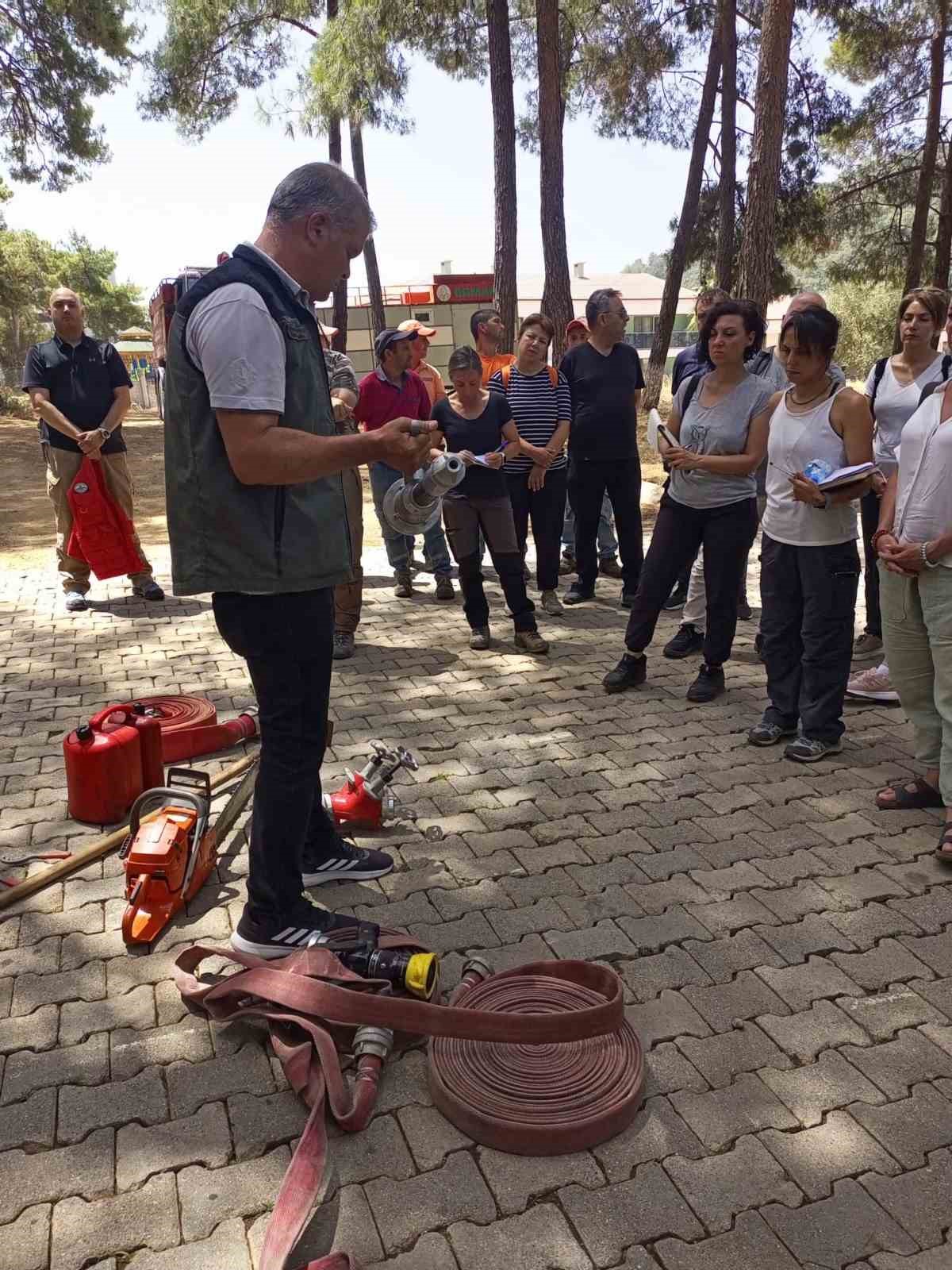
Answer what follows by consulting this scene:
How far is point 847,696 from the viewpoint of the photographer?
5086 millimetres

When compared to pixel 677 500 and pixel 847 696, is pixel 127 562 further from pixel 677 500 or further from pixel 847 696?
pixel 847 696

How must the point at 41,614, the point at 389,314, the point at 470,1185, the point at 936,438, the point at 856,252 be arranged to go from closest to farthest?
the point at 470,1185 < the point at 936,438 < the point at 41,614 < the point at 856,252 < the point at 389,314

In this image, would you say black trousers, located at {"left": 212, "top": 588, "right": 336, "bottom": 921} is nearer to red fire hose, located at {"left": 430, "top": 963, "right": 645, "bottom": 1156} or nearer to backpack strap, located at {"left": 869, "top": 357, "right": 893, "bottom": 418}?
red fire hose, located at {"left": 430, "top": 963, "right": 645, "bottom": 1156}

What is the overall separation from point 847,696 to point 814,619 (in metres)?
1.06

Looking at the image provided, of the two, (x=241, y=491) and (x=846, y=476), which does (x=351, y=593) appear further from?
(x=241, y=491)

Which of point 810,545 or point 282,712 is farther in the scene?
point 810,545

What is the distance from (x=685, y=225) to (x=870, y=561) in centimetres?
1674

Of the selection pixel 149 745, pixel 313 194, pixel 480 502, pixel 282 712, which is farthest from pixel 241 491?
pixel 480 502

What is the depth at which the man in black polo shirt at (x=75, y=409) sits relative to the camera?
6910 millimetres

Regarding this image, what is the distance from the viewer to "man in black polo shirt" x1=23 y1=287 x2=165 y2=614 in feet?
22.7

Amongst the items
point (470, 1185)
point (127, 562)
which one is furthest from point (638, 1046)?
point (127, 562)

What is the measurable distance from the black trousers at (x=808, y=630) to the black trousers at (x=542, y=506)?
222 cm

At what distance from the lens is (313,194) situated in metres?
2.44

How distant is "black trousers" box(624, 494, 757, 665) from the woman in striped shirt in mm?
1369
